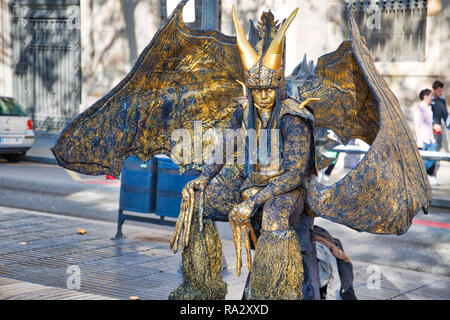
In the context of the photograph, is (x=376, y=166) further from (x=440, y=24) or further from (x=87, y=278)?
(x=440, y=24)

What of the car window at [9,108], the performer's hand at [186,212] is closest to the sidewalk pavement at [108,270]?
the performer's hand at [186,212]

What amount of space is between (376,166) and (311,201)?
492 mm

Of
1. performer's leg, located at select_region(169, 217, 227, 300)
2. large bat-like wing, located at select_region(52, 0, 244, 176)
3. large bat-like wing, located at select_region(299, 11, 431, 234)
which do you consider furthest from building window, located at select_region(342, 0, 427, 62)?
performer's leg, located at select_region(169, 217, 227, 300)

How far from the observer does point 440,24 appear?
557 inches

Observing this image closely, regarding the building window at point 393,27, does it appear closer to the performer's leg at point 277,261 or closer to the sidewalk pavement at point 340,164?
the sidewalk pavement at point 340,164

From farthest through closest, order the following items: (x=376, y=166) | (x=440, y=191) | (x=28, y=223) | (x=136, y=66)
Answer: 1. (x=440, y=191)
2. (x=28, y=223)
3. (x=136, y=66)
4. (x=376, y=166)

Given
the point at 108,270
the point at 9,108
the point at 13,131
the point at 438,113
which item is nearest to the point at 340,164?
the point at 438,113

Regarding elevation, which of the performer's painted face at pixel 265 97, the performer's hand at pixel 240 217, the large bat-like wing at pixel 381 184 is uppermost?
the performer's painted face at pixel 265 97

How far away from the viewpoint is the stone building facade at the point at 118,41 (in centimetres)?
1451

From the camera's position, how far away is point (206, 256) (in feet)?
14.0

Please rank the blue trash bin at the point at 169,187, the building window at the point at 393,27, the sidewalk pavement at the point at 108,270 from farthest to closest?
the building window at the point at 393,27, the blue trash bin at the point at 169,187, the sidewalk pavement at the point at 108,270

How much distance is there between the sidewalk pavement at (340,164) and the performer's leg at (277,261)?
24.4ft

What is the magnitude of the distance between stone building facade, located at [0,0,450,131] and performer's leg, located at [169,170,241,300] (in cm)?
1029
